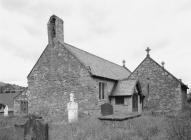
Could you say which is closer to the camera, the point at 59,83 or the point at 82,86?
the point at 82,86

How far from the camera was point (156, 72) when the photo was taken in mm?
26266

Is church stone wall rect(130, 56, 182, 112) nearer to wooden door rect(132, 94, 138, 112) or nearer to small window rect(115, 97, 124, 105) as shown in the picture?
wooden door rect(132, 94, 138, 112)

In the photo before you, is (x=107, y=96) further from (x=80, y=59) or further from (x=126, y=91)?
(x=80, y=59)

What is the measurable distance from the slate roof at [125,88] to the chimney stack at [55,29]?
810 cm

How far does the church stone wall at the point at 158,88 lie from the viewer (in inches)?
979

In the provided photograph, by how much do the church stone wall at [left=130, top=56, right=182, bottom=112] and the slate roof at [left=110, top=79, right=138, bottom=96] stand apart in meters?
2.78

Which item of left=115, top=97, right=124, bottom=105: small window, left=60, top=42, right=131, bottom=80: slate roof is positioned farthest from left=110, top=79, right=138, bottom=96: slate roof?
left=60, top=42, right=131, bottom=80: slate roof

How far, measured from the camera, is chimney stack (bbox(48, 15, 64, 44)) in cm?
2360

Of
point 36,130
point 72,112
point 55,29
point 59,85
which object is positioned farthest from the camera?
point 55,29

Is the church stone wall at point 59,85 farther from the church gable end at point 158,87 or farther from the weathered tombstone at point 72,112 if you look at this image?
the church gable end at point 158,87

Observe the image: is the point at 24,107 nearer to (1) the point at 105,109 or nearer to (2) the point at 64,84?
(2) the point at 64,84

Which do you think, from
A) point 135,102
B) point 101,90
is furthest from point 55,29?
point 135,102

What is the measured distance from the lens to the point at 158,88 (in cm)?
2584

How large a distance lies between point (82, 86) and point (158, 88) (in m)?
9.43
